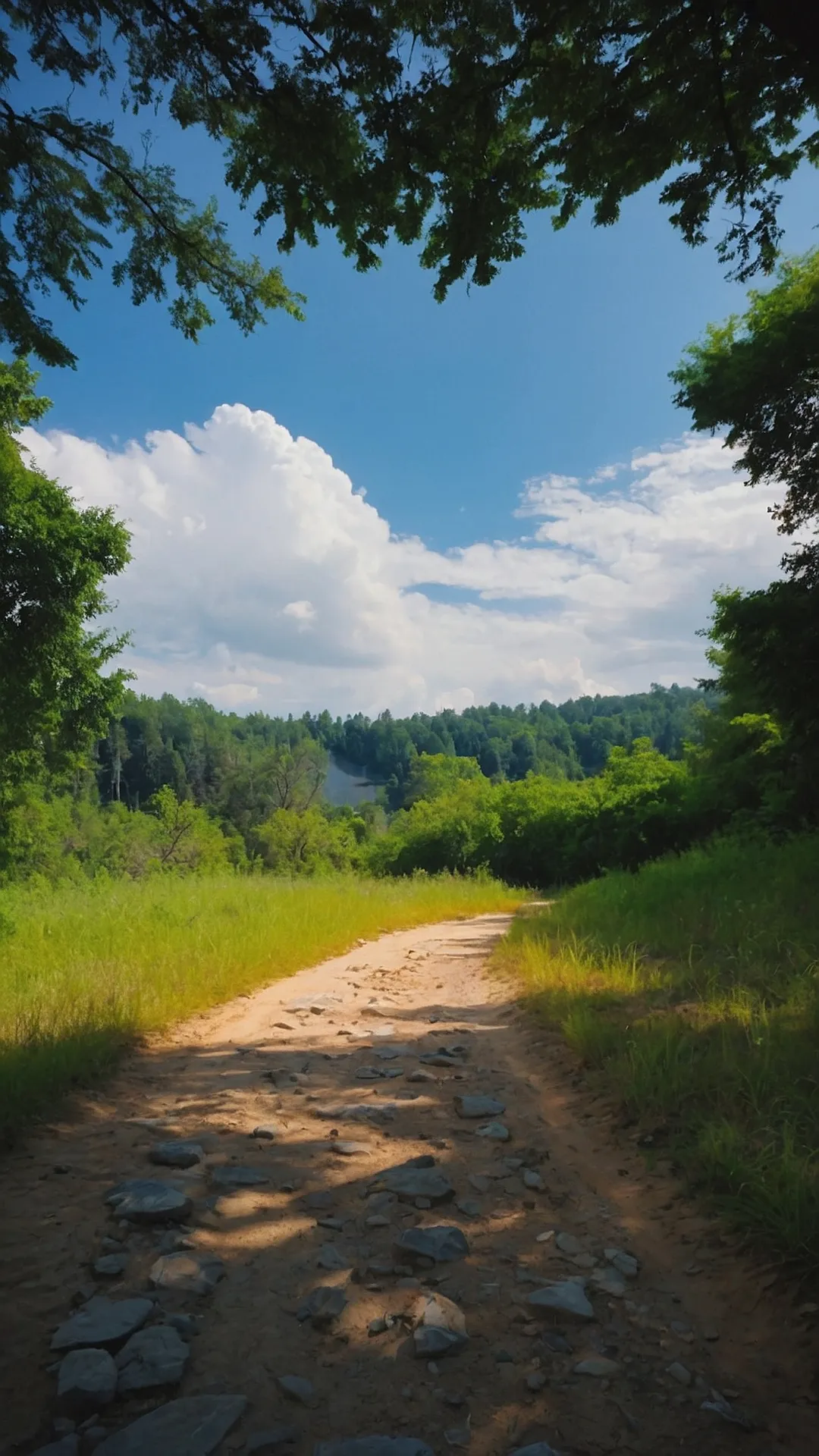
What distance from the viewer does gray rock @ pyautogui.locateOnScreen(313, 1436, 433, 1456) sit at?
6.20 ft

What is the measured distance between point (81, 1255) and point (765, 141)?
294 inches

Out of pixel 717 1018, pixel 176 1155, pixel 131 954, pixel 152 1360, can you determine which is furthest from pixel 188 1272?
pixel 131 954

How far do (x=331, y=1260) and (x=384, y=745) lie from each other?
7728 inches

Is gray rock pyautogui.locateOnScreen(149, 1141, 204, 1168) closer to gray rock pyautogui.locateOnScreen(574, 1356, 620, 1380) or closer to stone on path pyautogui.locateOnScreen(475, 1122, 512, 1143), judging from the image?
stone on path pyautogui.locateOnScreen(475, 1122, 512, 1143)

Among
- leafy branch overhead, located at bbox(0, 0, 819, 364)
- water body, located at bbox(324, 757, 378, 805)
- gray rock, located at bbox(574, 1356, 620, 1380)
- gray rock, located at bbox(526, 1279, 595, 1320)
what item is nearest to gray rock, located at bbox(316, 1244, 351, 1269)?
gray rock, located at bbox(526, 1279, 595, 1320)

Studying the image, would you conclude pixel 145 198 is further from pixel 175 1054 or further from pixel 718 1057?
pixel 718 1057

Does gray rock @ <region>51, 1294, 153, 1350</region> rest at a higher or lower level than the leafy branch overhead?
lower

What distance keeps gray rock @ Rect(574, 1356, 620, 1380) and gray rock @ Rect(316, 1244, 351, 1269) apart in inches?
37.6

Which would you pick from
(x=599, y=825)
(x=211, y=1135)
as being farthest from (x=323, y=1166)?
(x=599, y=825)

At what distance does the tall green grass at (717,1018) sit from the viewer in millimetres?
3164

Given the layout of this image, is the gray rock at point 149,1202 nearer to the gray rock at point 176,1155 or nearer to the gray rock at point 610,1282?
the gray rock at point 176,1155

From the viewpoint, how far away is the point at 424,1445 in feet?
6.34

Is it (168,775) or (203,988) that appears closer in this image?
(203,988)

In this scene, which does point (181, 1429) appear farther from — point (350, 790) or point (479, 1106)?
point (350, 790)
